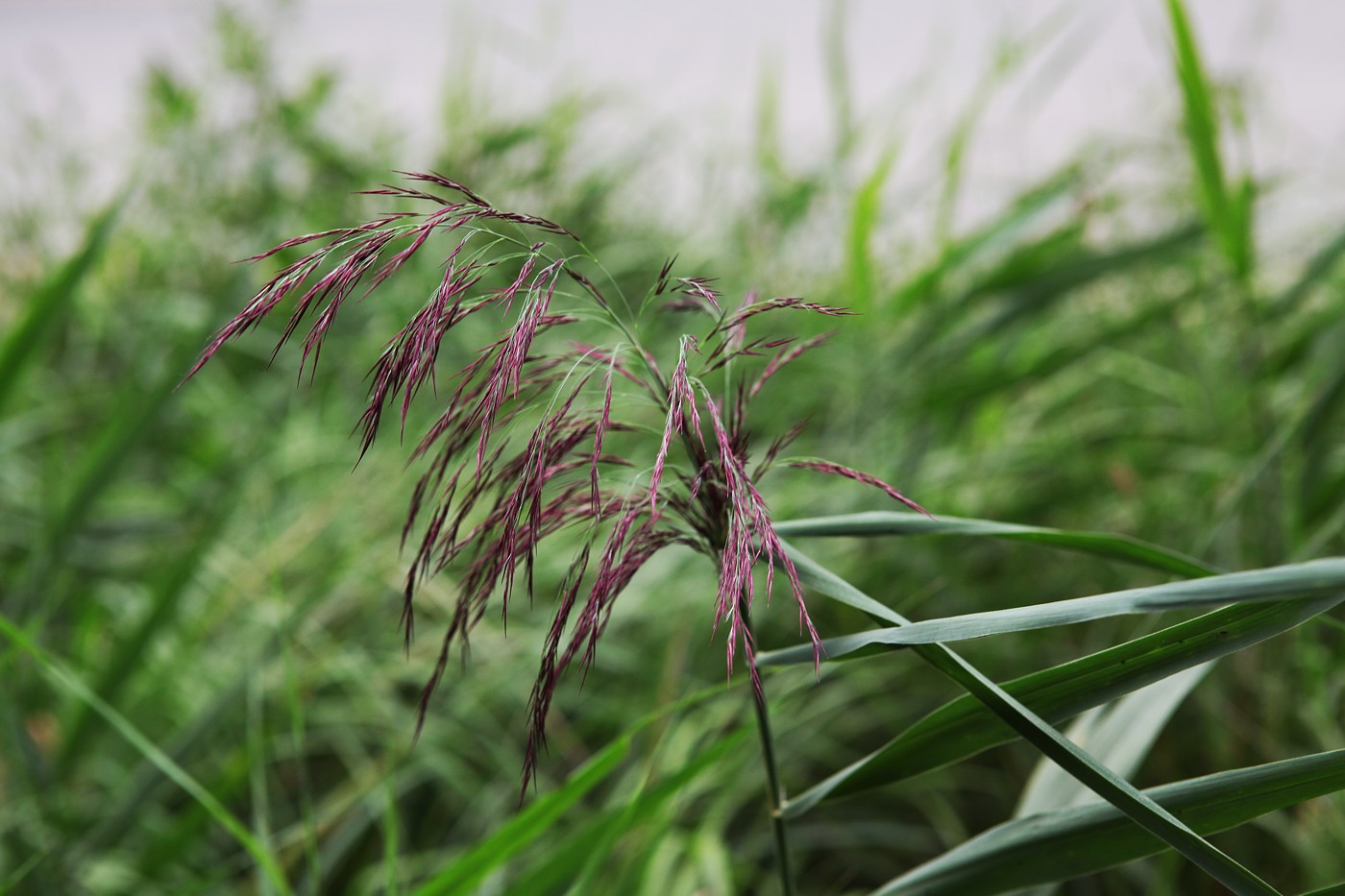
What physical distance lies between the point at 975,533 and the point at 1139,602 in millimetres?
60

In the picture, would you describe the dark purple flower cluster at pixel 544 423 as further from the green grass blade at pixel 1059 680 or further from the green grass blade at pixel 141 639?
the green grass blade at pixel 141 639

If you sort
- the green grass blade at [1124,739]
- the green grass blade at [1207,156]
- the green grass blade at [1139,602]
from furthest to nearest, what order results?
the green grass blade at [1207,156], the green grass blade at [1124,739], the green grass blade at [1139,602]

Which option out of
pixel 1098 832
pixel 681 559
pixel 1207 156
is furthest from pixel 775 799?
pixel 681 559

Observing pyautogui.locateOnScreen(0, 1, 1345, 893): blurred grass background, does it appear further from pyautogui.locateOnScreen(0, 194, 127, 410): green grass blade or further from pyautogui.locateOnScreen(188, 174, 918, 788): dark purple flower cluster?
pyautogui.locateOnScreen(188, 174, 918, 788): dark purple flower cluster

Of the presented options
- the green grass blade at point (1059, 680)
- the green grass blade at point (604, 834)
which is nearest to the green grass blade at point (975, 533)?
the green grass blade at point (1059, 680)

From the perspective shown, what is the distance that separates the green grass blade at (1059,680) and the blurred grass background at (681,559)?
0.31 feet

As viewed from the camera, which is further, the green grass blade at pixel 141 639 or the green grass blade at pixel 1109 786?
the green grass blade at pixel 141 639

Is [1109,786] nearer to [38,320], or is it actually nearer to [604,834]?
[604,834]

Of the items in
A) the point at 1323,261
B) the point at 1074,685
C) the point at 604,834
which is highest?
the point at 1323,261

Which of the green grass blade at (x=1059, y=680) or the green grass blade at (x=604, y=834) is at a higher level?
the green grass blade at (x=1059, y=680)

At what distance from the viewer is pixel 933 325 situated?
77 cm

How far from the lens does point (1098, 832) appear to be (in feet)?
1.00

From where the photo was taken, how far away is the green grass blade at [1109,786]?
9.5 inches

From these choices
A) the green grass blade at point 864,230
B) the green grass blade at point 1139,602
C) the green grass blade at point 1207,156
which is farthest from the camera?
the green grass blade at point 864,230
